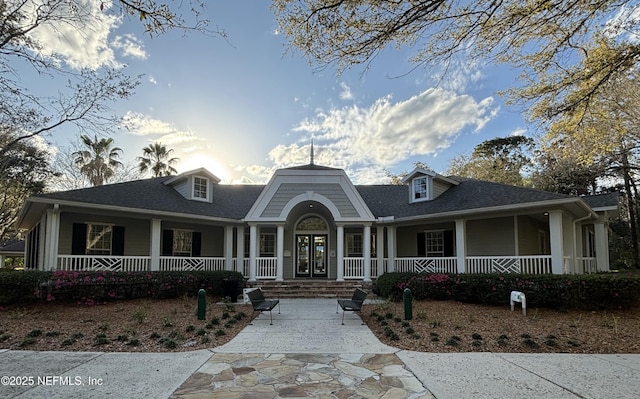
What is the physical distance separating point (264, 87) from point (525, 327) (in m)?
9.23

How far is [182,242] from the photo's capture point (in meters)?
16.0

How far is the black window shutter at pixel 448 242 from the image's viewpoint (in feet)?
49.5

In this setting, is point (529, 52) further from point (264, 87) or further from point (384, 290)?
point (384, 290)

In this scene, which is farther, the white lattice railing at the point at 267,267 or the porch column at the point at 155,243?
the white lattice railing at the point at 267,267

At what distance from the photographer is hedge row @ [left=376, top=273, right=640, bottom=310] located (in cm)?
1023

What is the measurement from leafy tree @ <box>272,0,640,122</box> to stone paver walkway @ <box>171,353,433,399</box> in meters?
4.66

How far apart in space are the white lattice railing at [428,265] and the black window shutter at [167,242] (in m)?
9.70

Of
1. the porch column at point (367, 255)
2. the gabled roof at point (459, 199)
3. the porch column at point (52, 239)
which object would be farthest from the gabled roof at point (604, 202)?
the porch column at point (52, 239)

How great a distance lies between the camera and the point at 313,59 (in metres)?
5.74

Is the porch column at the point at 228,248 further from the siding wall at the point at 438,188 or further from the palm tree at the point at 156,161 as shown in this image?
the palm tree at the point at 156,161

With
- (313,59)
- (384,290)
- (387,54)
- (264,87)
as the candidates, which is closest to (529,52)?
(387,54)

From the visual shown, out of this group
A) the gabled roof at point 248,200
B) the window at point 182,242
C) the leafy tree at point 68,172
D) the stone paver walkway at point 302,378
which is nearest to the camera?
the stone paver walkway at point 302,378

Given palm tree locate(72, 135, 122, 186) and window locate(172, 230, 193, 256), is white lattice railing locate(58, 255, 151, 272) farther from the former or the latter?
palm tree locate(72, 135, 122, 186)

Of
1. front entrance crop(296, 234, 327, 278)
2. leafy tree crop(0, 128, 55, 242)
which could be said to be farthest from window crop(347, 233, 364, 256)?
leafy tree crop(0, 128, 55, 242)
